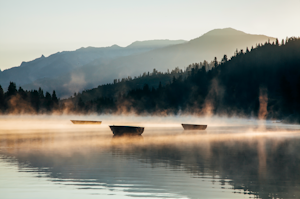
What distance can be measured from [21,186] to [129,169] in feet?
30.9

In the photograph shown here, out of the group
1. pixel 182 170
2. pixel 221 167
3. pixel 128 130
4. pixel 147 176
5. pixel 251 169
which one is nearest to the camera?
pixel 147 176

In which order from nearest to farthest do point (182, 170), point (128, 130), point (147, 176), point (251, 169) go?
point (147, 176) → point (182, 170) → point (251, 169) → point (128, 130)

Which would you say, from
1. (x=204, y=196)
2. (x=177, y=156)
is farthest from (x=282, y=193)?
(x=177, y=156)

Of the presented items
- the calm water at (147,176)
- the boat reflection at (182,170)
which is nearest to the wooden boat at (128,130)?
the boat reflection at (182,170)

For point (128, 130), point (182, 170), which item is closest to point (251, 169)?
point (182, 170)

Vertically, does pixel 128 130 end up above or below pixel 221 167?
above

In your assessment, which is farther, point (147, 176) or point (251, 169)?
point (251, 169)

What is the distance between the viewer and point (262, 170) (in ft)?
98.7

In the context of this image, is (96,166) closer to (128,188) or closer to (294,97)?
(128,188)

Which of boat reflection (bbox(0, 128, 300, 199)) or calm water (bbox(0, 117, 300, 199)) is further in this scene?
boat reflection (bbox(0, 128, 300, 199))

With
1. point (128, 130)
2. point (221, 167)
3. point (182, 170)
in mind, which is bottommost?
point (221, 167)

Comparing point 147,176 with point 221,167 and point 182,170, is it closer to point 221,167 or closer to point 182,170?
point 182,170

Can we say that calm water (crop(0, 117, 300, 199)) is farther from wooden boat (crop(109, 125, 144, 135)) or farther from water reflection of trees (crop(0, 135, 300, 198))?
wooden boat (crop(109, 125, 144, 135))

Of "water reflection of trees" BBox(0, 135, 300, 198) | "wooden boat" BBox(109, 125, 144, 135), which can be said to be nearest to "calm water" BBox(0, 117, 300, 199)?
"water reflection of trees" BBox(0, 135, 300, 198)
